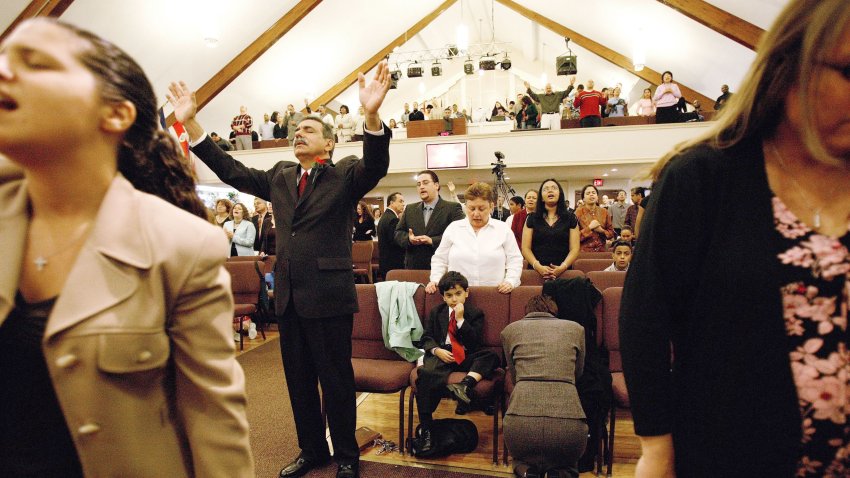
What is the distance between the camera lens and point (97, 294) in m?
0.65

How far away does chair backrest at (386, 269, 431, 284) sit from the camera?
375cm

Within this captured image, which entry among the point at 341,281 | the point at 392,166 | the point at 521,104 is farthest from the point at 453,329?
the point at 521,104

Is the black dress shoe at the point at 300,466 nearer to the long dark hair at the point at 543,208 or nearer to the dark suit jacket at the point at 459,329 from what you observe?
the dark suit jacket at the point at 459,329

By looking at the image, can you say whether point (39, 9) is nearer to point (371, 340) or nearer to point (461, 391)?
point (371, 340)

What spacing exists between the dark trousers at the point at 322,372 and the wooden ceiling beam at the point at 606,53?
13928 millimetres

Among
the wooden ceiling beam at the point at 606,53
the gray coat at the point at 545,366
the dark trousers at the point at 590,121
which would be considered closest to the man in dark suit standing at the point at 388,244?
the gray coat at the point at 545,366

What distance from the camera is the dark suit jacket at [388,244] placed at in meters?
4.61

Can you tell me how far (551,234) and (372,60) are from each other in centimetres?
1447

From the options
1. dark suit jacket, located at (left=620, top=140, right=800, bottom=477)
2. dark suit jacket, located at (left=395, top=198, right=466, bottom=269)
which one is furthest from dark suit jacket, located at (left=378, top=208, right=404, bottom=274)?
dark suit jacket, located at (left=620, top=140, right=800, bottom=477)

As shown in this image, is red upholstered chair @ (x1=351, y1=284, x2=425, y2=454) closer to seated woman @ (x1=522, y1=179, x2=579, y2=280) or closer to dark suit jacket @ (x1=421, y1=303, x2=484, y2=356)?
dark suit jacket @ (x1=421, y1=303, x2=484, y2=356)

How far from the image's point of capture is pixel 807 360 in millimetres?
750

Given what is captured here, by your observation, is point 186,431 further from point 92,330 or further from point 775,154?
→ point 775,154

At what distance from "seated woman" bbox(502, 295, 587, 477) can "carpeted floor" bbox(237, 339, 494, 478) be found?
1.99 feet

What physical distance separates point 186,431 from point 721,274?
927 mm
